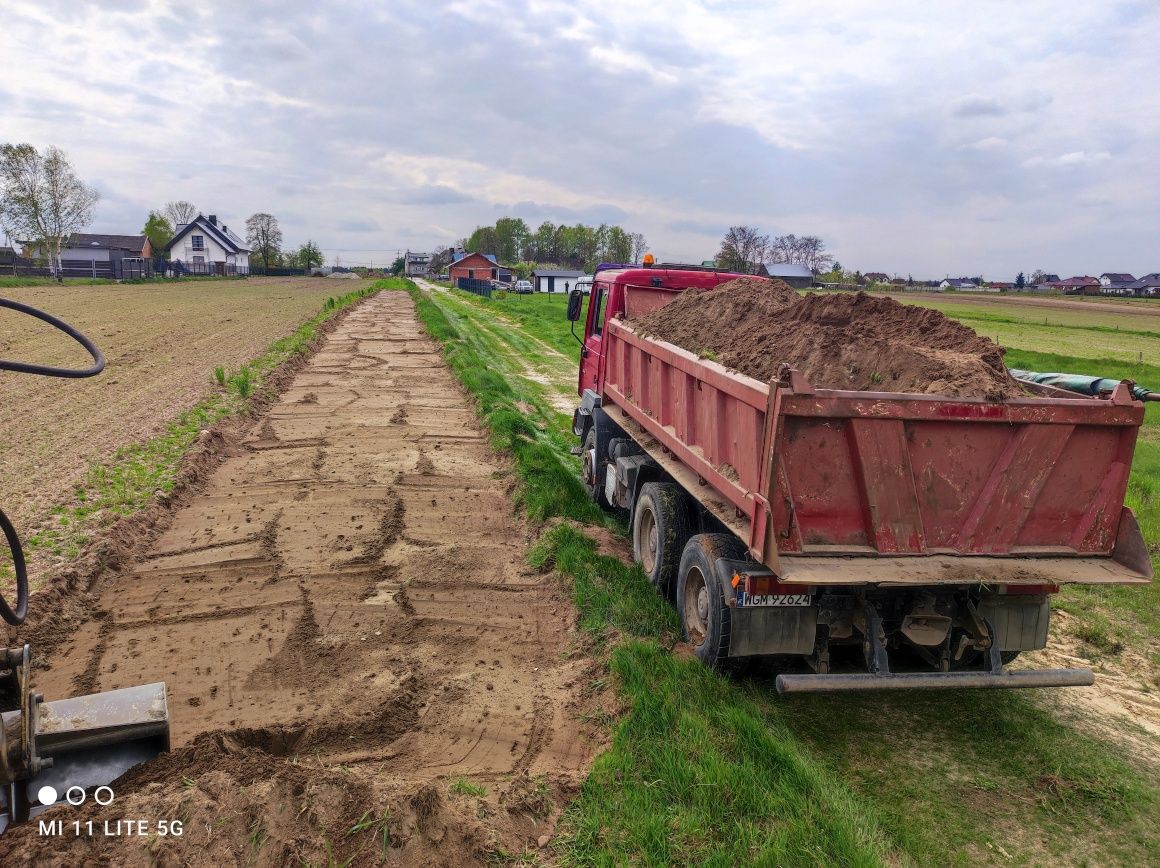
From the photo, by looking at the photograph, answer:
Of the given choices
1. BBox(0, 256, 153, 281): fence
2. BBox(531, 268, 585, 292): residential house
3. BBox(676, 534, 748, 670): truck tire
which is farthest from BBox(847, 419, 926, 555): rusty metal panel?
BBox(531, 268, 585, 292): residential house

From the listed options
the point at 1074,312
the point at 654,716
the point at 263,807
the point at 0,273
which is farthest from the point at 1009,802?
the point at 0,273

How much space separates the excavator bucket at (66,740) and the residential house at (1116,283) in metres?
124

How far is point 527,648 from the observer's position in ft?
18.9

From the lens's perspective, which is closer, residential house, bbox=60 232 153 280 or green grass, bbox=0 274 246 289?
green grass, bbox=0 274 246 289

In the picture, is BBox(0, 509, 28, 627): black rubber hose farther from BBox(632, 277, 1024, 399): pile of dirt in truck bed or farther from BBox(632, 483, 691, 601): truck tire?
BBox(632, 483, 691, 601): truck tire

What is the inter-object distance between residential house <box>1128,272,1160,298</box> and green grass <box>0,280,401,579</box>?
11597 cm

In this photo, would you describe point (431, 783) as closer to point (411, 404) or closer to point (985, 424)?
point (985, 424)

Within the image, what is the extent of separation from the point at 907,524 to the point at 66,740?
14.3ft

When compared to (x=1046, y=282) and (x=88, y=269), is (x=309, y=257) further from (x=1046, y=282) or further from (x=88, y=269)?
(x=1046, y=282)

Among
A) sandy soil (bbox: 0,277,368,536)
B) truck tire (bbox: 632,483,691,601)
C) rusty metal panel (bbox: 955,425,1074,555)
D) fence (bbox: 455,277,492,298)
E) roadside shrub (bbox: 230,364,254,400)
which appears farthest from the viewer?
fence (bbox: 455,277,492,298)

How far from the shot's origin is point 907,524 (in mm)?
4465

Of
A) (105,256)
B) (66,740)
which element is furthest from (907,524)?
(105,256)

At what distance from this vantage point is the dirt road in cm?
356

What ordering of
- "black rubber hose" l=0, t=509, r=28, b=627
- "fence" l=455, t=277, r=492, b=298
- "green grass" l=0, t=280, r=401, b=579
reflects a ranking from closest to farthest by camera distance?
"black rubber hose" l=0, t=509, r=28, b=627 < "green grass" l=0, t=280, r=401, b=579 < "fence" l=455, t=277, r=492, b=298
